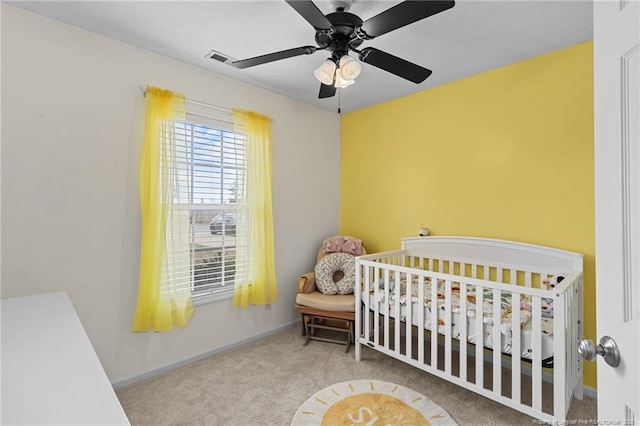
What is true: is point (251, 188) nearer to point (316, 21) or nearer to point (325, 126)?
point (325, 126)

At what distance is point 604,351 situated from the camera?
75cm

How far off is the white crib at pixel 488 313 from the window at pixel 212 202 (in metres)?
A: 1.19

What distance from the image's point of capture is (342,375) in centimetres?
236

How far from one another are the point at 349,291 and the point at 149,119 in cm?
226

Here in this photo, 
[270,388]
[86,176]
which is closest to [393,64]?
[86,176]

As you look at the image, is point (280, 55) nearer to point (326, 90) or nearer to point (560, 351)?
point (326, 90)

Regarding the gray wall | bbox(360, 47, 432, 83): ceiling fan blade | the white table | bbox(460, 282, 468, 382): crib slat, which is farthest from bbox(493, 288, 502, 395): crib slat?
the gray wall

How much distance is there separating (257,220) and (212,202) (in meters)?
0.43

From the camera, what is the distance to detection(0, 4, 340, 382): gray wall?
1834mm

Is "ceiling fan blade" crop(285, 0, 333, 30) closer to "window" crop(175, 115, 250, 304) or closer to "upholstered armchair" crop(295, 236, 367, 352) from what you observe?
"window" crop(175, 115, 250, 304)

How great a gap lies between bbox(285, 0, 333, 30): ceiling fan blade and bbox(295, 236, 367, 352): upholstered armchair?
214 cm

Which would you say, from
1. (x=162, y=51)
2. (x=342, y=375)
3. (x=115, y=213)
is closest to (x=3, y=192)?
(x=115, y=213)

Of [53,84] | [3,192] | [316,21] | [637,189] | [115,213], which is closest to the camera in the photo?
[637,189]

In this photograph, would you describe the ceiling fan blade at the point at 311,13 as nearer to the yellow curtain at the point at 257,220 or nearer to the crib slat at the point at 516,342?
the yellow curtain at the point at 257,220
